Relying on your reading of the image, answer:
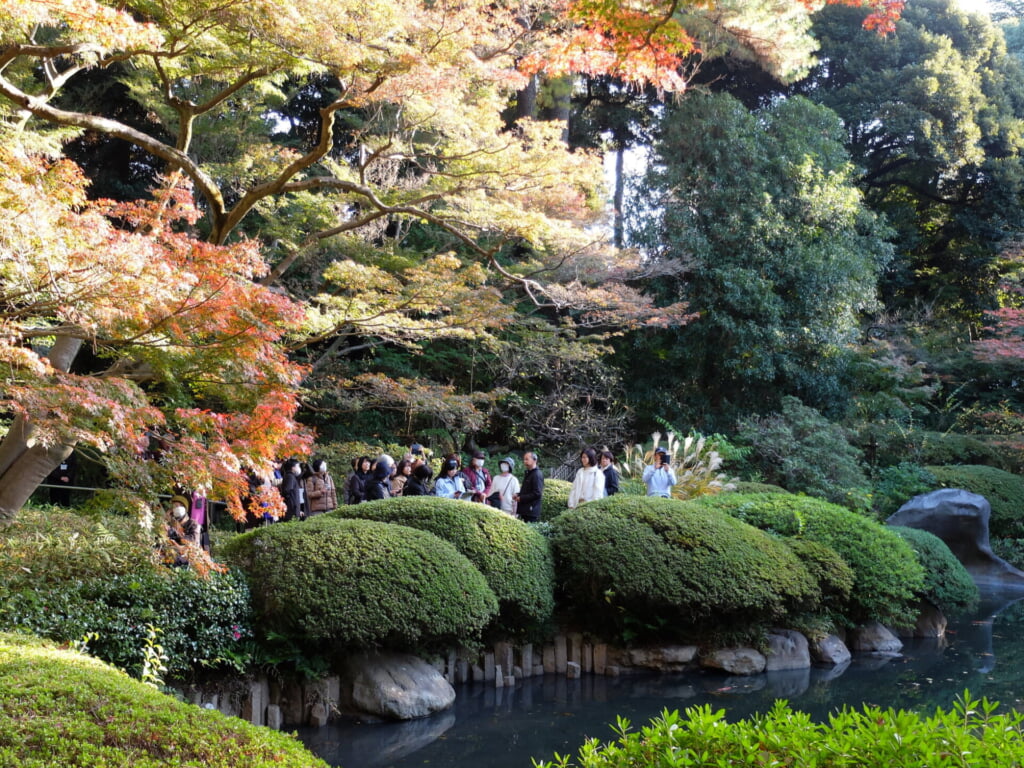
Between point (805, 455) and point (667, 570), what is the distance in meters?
6.83

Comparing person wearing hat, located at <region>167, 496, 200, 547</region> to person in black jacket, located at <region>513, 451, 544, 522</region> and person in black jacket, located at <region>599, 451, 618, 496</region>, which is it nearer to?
person in black jacket, located at <region>513, 451, 544, 522</region>

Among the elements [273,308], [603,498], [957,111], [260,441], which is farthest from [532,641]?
[957,111]

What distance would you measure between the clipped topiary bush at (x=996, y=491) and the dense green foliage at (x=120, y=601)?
1194 cm

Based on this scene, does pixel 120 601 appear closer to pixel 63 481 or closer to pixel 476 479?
pixel 476 479

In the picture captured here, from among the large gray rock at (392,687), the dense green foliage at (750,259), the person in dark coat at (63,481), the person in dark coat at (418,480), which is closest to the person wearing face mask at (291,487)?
the person in dark coat at (418,480)

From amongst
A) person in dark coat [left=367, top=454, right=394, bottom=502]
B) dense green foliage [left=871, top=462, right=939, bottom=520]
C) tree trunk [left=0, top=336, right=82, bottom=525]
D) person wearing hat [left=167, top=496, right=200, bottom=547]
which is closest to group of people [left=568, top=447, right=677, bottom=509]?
person in dark coat [left=367, top=454, right=394, bottom=502]

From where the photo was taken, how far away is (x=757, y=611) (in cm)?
750

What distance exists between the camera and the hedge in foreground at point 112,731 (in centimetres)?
279

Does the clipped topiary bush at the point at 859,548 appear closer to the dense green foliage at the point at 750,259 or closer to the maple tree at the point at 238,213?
the maple tree at the point at 238,213

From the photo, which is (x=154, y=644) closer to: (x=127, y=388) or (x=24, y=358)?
(x=127, y=388)

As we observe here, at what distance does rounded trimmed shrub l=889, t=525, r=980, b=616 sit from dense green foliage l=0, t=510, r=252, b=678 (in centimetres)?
712

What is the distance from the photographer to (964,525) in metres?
12.3

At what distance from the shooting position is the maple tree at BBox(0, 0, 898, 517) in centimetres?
466

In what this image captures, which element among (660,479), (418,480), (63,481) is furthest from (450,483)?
(63,481)
